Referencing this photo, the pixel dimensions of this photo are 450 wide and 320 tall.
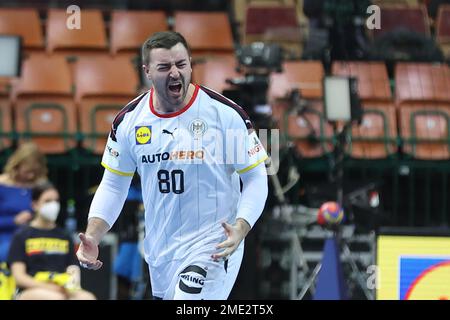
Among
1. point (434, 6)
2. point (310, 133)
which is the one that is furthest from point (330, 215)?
point (434, 6)

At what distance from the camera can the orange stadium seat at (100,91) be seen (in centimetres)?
912

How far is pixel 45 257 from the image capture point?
24.2 feet

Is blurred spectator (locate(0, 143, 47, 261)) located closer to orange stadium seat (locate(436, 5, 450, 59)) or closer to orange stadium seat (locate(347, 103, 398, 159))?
orange stadium seat (locate(347, 103, 398, 159))

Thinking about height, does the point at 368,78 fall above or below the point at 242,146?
above

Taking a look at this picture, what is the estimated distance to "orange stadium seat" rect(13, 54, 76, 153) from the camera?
898 cm

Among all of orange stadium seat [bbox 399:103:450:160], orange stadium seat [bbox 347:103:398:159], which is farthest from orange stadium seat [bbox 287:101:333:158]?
orange stadium seat [bbox 399:103:450:160]

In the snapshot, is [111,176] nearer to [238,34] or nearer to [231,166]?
[231,166]

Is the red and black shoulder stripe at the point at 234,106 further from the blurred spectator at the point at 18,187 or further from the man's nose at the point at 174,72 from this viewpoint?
the blurred spectator at the point at 18,187

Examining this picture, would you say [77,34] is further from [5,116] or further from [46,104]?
[5,116]

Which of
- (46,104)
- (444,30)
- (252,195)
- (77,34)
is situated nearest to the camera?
(252,195)

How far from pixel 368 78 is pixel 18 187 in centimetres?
336

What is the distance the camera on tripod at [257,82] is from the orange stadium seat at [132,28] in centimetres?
276

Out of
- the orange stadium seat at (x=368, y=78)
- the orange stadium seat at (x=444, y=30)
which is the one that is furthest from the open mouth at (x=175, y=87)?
the orange stadium seat at (x=444, y=30)
